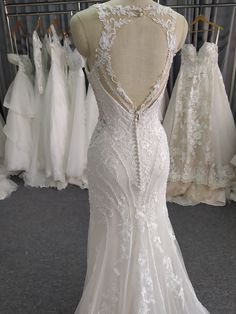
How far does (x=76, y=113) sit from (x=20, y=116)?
1.79ft

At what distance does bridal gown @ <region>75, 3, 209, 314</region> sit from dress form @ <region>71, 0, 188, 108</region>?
0.06ft

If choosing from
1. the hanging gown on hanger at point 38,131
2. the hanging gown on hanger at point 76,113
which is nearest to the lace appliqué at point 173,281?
the hanging gown on hanger at point 76,113

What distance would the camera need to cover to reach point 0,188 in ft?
8.63

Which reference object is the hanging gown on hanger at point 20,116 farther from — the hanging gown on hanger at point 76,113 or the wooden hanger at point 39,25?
the hanging gown on hanger at point 76,113

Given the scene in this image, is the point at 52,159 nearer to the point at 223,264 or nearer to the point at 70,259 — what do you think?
the point at 70,259

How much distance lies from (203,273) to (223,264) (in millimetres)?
154

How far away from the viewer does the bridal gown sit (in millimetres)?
938

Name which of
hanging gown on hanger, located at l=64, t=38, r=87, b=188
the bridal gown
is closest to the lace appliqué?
the bridal gown

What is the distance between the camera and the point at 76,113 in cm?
249

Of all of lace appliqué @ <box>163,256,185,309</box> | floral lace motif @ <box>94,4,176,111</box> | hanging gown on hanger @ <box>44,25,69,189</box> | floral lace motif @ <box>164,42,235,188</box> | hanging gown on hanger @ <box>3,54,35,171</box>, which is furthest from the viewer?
hanging gown on hanger @ <box>3,54,35,171</box>

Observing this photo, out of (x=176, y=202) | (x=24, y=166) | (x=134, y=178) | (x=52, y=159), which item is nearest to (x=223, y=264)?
(x=176, y=202)

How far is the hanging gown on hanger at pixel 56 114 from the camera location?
8.03 feet

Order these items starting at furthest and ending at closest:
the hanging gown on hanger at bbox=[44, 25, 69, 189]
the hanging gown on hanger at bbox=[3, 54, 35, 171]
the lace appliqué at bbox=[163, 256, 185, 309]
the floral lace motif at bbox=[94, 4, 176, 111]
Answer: the hanging gown on hanger at bbox=[3, 54, 35, 171], the hanging gown on hanger at bbox=[44, 25, 69, 189], the lace appliqué at bbox=[163, 256, 185, 309], the floral lace motif at bbox=[94, 4, 176, 111]

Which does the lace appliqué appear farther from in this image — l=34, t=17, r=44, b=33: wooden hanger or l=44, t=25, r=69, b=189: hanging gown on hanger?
l=34, t=17, r=44, b=33: wooden hanger
